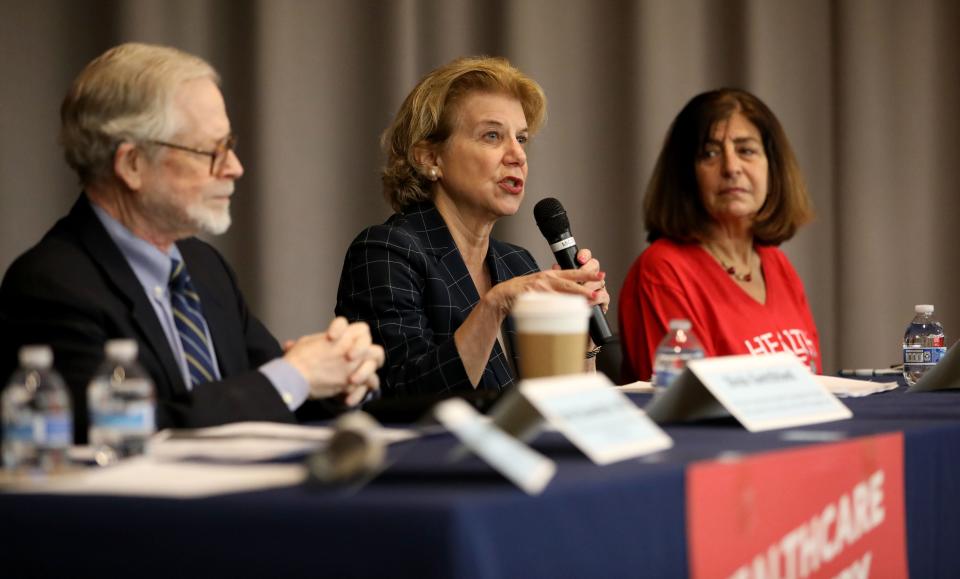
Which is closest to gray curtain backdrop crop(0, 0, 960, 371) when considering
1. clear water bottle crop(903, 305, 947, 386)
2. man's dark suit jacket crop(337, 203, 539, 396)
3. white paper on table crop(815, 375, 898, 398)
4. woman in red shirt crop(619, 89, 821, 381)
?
woman in red shirt crop(619, 89, 821, 381)

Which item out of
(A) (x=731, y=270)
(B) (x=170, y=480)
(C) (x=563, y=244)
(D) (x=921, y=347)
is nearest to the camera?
(B) (x=170, y=480)

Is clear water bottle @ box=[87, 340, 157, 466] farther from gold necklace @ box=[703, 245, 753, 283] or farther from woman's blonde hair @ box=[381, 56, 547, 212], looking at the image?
gold necklace @ box=[703, 245, 753, 283]

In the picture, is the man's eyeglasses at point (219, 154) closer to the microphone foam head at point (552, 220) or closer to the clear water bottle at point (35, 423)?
the microphone foam head at point (552, 220)

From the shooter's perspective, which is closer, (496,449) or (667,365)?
(496,449)

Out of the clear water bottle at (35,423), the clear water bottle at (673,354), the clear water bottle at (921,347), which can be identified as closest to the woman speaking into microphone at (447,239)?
the clear water bottle at (673,354)

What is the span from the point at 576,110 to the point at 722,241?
5.05ft

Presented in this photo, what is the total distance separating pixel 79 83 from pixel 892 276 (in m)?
4.01

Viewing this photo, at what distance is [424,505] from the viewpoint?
895 mm

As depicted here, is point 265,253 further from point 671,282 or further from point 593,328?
point 593,328

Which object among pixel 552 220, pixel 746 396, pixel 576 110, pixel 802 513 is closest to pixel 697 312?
pixel 552 220

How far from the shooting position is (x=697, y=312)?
3152mm

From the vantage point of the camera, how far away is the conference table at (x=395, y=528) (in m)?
0.90

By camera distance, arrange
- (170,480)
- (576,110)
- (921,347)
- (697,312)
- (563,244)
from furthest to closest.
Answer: (576,110), (697,312), (921,347), (563,244), (170,480)

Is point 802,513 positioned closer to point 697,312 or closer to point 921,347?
point 921,347
